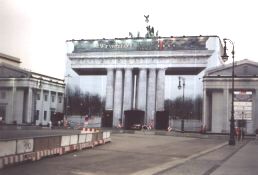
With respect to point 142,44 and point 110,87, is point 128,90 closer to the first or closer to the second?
point 110,87

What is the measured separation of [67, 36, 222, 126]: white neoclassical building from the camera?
100 meters

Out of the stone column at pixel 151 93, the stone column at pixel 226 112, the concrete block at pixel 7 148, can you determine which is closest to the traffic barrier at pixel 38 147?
the concrete block at pixel 7 148

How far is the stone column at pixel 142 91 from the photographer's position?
106m

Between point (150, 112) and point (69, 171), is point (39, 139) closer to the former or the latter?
point (69, 171)

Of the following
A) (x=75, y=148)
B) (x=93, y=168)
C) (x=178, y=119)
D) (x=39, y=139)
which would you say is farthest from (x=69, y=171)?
(x=178, y=119)

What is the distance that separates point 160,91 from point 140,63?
26.8 feet

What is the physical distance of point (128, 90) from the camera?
356 feet

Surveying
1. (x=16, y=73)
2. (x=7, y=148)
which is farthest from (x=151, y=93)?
(x=7, y=148)

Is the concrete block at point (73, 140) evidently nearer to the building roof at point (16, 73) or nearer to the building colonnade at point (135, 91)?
the building roof at point (16, 73)

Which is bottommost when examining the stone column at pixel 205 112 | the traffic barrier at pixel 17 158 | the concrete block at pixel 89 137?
the traffic barrier at pixel 17 158

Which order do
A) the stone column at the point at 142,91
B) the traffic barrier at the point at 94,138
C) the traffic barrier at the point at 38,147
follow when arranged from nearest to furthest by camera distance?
the traffic barrier at the point at 38,147, the traffic barrier at the point at 94,138, the stone column at the point at 142,91

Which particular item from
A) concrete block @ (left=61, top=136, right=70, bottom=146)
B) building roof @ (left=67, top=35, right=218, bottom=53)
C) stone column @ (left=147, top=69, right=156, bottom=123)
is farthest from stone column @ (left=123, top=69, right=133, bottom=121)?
concrete block @ (left=61, top=136, right=70, bottom=146)

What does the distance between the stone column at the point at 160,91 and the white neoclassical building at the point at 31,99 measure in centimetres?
2322

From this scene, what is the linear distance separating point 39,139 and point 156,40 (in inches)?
3310
